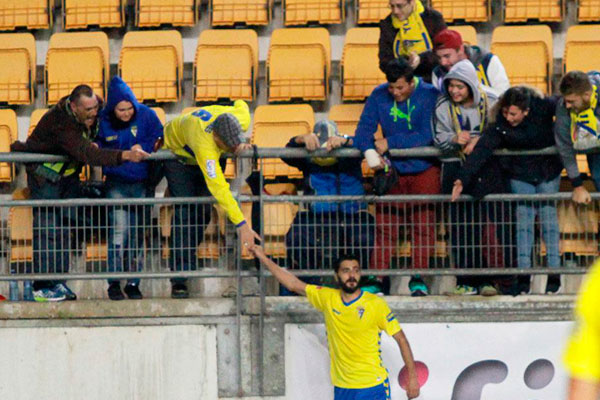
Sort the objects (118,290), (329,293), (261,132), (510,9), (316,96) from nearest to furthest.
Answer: (329,293) → (118,290) → (261,132) → (316,96) → (510,9)

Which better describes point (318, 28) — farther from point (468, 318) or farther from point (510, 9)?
point (468, 318)

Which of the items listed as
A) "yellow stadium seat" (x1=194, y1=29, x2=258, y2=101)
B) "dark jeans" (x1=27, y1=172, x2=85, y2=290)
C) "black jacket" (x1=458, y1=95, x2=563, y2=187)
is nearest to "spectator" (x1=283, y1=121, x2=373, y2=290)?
"black jacket" (x1=458, y1=95, x2=563, y2=187)

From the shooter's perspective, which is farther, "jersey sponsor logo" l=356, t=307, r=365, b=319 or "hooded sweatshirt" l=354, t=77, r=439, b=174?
"hooded sweatshirt" l=354, t=77, r=439, b=174

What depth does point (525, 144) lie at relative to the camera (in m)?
7.73

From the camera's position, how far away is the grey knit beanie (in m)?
7.44

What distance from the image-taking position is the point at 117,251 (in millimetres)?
7875

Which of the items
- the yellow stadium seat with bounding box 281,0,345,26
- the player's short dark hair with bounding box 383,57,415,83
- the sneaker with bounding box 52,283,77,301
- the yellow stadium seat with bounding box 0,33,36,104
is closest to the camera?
the player's short dark hair with bounding box 383,57,415,83

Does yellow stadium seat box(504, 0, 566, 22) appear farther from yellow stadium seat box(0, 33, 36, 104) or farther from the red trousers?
yellow stadium seat box(0, 33, 36, 104)

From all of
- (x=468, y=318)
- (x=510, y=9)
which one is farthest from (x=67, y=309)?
(x=510, y=9)

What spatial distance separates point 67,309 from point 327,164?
2.17 m

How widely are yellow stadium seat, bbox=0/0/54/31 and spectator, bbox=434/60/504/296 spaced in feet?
15.6

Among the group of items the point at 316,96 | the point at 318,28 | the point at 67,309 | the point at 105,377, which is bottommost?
the point at 105,377

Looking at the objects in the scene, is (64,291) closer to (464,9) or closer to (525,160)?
(525,160)

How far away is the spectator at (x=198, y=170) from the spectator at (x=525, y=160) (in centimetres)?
159
